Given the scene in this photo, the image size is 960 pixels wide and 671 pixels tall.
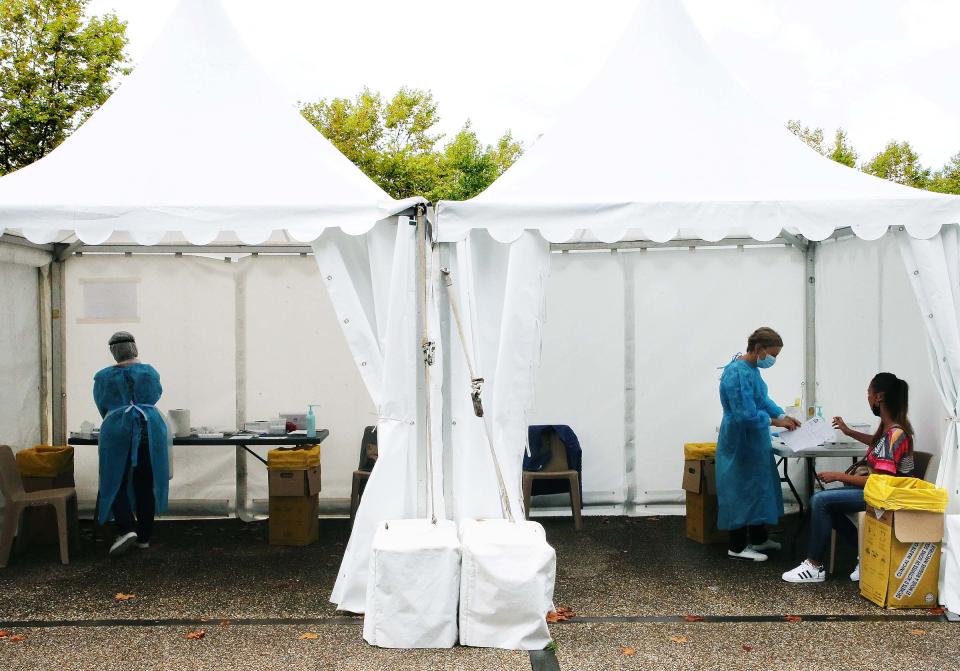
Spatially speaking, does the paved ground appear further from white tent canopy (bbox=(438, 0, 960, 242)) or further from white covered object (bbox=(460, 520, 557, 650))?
white tent canopy (bbox=(438, 0, 960, 242))

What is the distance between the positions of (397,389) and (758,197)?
1.88m

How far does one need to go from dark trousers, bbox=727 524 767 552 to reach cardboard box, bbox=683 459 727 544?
0.24 m

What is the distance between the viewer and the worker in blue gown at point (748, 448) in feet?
14.3

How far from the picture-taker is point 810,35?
3025 cm

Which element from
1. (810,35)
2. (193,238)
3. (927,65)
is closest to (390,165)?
(193,238)

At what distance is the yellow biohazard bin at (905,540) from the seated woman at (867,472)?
0.55ft

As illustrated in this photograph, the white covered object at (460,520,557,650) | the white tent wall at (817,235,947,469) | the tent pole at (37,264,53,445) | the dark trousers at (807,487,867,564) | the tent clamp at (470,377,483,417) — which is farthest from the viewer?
the tent pole at (37,264,53,445)

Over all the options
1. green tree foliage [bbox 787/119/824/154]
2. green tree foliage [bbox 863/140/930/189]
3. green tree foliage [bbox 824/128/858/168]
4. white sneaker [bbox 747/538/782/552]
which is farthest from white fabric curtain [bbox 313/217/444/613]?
green tree foliage [bbox 863/140/930/189]

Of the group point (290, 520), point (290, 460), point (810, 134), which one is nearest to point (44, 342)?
point (290, 460)

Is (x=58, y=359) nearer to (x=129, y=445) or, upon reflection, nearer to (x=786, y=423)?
(x=129, y=445)

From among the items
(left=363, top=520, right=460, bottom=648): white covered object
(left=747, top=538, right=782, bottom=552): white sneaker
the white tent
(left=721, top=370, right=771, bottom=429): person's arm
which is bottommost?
(left=747, top=538, right=782, bottom=552): white sneaker

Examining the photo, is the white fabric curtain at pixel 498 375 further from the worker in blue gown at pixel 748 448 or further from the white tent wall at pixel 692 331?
the white tent wall at pixel 692 331

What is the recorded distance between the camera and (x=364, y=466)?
5.42 metres

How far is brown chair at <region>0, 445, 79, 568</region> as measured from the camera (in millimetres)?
4465
